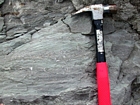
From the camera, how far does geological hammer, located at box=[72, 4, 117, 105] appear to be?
5.03ft

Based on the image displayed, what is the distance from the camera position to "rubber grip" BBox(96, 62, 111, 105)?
5.00ft

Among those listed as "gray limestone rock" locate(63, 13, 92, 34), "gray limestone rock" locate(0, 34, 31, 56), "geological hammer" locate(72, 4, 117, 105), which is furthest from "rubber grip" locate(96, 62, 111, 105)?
"gray limestone rock" locate(0, 34, 31, 56)

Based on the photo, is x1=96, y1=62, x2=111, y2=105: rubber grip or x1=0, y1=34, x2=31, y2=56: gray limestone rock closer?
x1=96, y1=62, x2=111, y2=105: rubber grip

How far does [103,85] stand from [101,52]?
0.23 m

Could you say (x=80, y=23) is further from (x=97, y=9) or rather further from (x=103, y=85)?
(x=103, y=85)

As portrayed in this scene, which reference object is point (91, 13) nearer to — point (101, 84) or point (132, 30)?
point (132, 30)

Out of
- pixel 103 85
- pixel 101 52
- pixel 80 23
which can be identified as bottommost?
pixel 103 85

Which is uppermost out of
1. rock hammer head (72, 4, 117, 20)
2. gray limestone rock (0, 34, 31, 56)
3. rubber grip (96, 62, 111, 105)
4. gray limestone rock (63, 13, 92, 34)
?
rock hammer head (72, 4, 117, 20)

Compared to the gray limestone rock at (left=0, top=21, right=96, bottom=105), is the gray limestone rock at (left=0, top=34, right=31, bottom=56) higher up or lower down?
higher up

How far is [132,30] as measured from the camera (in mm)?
1796

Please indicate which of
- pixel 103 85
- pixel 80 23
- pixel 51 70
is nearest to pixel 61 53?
pixel 51 70

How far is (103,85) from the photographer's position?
5.06ft

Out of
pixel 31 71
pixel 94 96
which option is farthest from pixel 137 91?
pixel 31 71

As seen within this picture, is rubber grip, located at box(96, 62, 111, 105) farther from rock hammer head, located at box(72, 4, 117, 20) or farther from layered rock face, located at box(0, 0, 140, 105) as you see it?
rock hammer head, located at box(72, 4, 117, 20)
